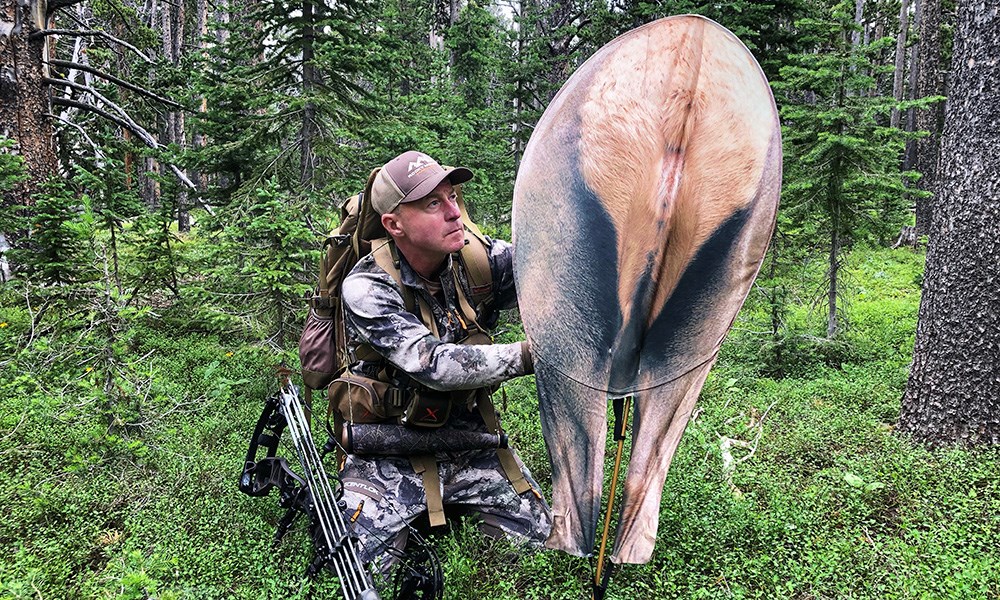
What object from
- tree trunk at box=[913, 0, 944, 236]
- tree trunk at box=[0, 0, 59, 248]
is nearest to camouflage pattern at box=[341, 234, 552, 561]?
tree trunk at box=[0, 0, 59, 248]

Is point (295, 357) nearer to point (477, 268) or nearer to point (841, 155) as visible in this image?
point (477, 268)

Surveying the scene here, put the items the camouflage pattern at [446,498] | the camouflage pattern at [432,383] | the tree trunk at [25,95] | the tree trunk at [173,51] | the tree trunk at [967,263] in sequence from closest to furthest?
the camouflage pattern at [432,383], the camouflage pattern at [446,498], the tree trunk at [967,263], the tree trunk at [25,95], the tree trunk at [173,51]

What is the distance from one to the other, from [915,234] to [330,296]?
712 inches

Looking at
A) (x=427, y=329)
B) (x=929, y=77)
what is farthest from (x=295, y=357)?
(x=929, y=77)

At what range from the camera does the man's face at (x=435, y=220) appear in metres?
3.12

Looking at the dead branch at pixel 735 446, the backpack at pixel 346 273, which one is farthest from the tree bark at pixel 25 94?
the dead branch at pixel 735 446

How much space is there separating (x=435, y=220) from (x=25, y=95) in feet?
25.6

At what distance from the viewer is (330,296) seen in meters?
3.77

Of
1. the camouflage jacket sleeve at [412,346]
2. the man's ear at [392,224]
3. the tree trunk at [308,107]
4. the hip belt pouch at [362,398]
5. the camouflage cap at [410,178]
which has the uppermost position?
the tree trunk at [308,107]

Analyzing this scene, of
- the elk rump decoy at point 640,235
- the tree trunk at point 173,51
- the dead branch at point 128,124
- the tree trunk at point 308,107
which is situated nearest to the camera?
the elk rump decoy at point 640,235

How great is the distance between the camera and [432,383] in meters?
2.87

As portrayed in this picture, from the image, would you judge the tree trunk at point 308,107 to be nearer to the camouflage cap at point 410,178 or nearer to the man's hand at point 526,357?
the camouflage cap at point 410,178

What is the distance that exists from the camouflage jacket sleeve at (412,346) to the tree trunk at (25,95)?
667cm

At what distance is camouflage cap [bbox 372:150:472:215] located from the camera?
306 centimetres
